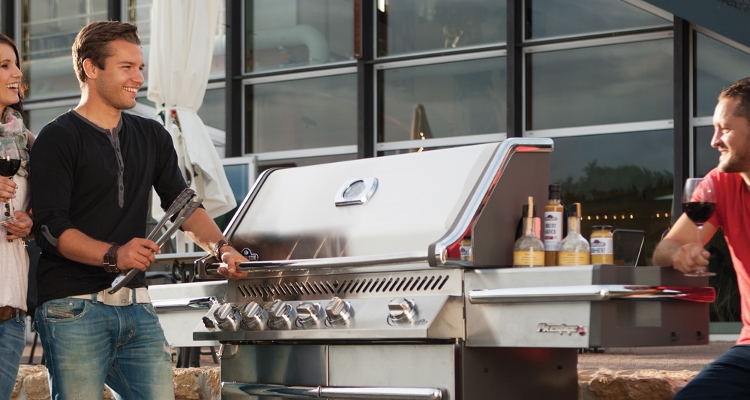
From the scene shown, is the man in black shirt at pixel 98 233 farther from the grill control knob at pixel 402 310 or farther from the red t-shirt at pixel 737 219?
the red t-shirt at pixel 737 219

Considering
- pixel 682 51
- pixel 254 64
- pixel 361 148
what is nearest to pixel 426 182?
pixel 682 51

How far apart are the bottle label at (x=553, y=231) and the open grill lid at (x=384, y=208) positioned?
10cm

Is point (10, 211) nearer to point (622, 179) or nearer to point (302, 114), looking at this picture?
point (622, 179)

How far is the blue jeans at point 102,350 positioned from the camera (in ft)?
8.32

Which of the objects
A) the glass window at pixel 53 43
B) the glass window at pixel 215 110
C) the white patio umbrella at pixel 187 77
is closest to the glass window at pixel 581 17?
the white patio umbrella at pixel 187 77

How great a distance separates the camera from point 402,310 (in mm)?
2557

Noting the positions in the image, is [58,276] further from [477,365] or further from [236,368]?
[477,365]

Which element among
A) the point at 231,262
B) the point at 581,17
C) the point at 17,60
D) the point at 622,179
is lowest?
the point at 231,262

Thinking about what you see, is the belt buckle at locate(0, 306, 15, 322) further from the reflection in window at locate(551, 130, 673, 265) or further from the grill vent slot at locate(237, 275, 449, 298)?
the reflection in window at locate(551, 130, 673, 265)

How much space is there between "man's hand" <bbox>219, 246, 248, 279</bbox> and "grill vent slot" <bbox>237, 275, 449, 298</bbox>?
0.30ft

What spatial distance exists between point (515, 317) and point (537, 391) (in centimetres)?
41

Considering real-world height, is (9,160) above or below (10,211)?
above

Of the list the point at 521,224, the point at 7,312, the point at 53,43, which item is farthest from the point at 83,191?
the point at 53,43

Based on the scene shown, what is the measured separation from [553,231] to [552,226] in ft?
0.05
